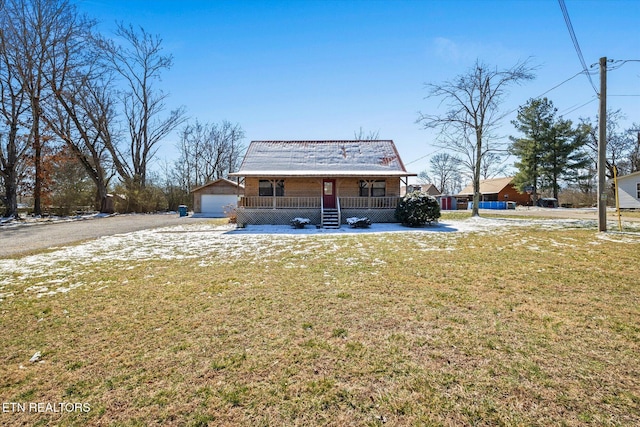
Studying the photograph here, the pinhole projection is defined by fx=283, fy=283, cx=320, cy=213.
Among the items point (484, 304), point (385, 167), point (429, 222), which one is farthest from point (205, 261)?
point (385, 167)

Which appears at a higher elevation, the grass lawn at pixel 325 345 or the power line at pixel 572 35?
the power line at pixel 572 35

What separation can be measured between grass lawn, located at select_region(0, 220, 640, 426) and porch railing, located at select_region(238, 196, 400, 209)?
33.6 feet

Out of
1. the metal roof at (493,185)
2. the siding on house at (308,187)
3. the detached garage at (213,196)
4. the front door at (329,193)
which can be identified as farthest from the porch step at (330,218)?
the metal roof at (493,185)

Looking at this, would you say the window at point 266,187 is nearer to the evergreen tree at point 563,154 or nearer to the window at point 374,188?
the window at point 374,188

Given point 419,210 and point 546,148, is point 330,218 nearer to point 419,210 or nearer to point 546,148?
point 419,210

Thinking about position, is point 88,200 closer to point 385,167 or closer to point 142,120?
point 142,120

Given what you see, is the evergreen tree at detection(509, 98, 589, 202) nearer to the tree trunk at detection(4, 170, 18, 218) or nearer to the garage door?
the garage door

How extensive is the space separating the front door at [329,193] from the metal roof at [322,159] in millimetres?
837

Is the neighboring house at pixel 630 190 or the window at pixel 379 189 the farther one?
the neighboring house at pixel 630 190

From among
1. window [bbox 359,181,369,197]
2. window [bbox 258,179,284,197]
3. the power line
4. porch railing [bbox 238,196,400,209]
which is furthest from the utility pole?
window [bbox 258,179,284,197]

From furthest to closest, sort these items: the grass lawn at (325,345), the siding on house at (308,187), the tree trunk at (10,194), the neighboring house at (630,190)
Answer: the neighboring house at (630,190) < the tree trunk at (10,194) < the siding on house at (308,187) < the grass lawn at (325,345)

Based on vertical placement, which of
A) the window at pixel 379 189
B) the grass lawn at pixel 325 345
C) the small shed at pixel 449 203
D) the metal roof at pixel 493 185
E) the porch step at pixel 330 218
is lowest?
the grass lawn at pixel 325 345

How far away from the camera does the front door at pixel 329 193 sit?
17.4 m

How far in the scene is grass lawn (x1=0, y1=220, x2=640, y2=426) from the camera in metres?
2.18
